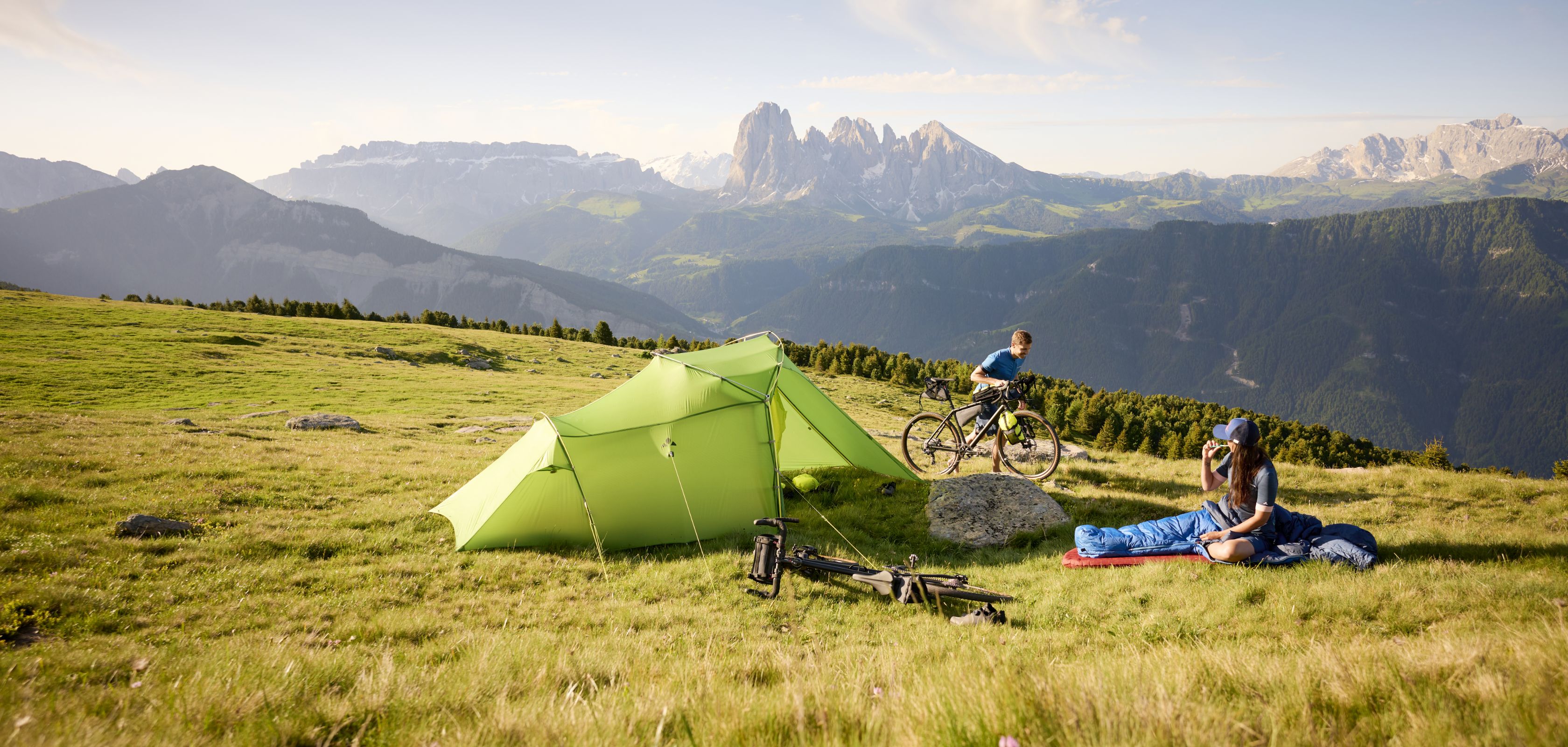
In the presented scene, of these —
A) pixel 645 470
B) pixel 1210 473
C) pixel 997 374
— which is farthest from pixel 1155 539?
A: pixel 645 470

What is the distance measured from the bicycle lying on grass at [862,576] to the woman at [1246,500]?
3.10m

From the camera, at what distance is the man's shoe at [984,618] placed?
7.23m

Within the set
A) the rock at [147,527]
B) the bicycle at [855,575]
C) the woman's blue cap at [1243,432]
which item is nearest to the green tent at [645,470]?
the bicycle at [855,575]

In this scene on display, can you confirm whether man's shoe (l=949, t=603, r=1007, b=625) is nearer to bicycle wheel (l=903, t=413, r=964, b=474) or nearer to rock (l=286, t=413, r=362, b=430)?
bicycle wheel (l=903, t=413, r=964, b=474)

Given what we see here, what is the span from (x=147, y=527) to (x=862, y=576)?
415 inches

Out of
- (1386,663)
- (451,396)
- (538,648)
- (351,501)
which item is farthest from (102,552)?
(451,396)

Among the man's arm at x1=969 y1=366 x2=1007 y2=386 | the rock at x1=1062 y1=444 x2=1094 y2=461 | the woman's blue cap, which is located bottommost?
the rock at x1=1062 y1=444 x2=1094 y2=461

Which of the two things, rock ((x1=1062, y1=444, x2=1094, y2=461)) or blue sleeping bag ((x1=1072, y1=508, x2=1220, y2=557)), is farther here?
rock ((x1=1062, y1=444, x2=1094, y2=461))

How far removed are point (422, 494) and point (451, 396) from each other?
2024cm

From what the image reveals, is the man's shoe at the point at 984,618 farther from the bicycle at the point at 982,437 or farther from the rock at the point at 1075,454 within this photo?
the rock at the point at 1075,454

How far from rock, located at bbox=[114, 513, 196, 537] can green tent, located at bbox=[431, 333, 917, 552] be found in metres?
3.49

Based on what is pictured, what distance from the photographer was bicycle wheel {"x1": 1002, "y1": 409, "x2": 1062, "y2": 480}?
13680 millimetres

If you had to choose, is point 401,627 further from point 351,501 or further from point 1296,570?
point 1296,570

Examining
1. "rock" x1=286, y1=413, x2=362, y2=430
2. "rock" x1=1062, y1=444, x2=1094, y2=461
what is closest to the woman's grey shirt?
"rock" x1=1062, y1=444, x2=1094, y2=461
